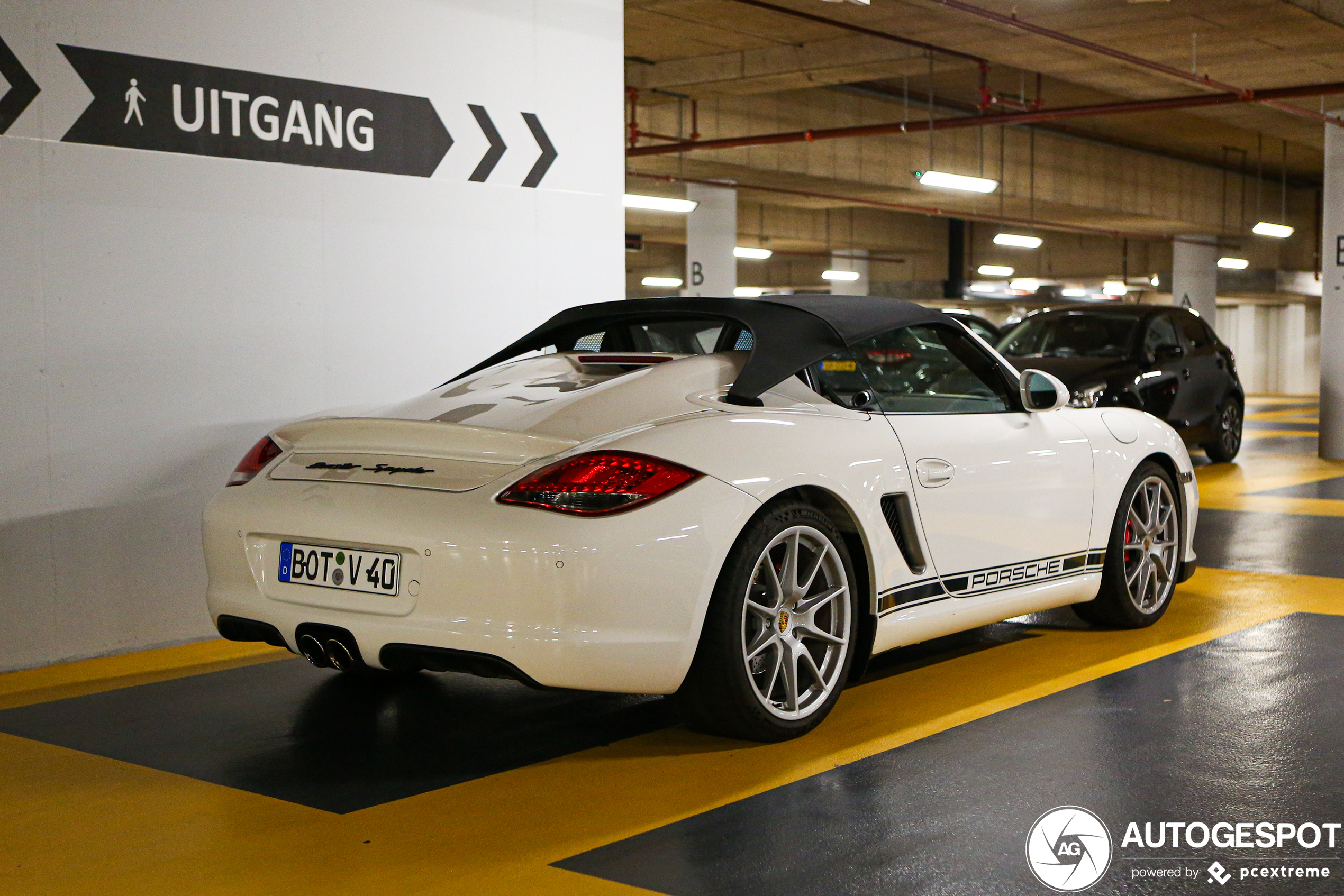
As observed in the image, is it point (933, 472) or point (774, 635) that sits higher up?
point (933, 472)

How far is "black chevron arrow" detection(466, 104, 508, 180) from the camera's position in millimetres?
6395

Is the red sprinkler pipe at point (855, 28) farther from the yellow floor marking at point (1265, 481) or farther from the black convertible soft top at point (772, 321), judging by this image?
the black convertible soft top at point (772, 321)

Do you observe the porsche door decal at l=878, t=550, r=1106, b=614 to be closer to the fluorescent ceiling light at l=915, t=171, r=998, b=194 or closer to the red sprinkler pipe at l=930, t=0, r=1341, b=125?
the red sprinkler pipe at l=930, t=0, r=1341, b=125

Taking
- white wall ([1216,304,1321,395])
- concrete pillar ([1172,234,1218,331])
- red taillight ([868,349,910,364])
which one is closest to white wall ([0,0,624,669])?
red taillight ([868,349,910,364])

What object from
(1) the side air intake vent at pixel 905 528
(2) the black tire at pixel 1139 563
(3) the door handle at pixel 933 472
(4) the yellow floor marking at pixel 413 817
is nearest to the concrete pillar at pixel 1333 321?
(2) the black tire at pixel 1139 563

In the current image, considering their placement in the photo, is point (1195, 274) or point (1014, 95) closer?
point (1014, 95)

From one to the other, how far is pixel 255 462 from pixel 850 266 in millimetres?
32416

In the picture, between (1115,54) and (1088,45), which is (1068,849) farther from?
(1115,54)

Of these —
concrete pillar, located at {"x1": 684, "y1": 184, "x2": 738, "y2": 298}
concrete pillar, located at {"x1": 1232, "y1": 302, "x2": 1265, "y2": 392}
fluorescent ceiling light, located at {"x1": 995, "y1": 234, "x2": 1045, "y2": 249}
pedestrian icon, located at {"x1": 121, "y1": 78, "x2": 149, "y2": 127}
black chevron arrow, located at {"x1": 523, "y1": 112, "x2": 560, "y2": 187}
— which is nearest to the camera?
pedestrian icon, located at {"x1": 121, "y1": 78, "x2": 149, "y2": 127}

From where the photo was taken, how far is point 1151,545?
5.59m

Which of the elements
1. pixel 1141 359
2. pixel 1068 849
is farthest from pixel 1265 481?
pixel 1068 849

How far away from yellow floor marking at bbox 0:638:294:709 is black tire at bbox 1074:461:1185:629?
10.7ft

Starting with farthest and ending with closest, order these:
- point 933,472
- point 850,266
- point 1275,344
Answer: point 1275,344
point 850,266
point 933,472

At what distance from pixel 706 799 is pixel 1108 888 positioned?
102 centimetres
